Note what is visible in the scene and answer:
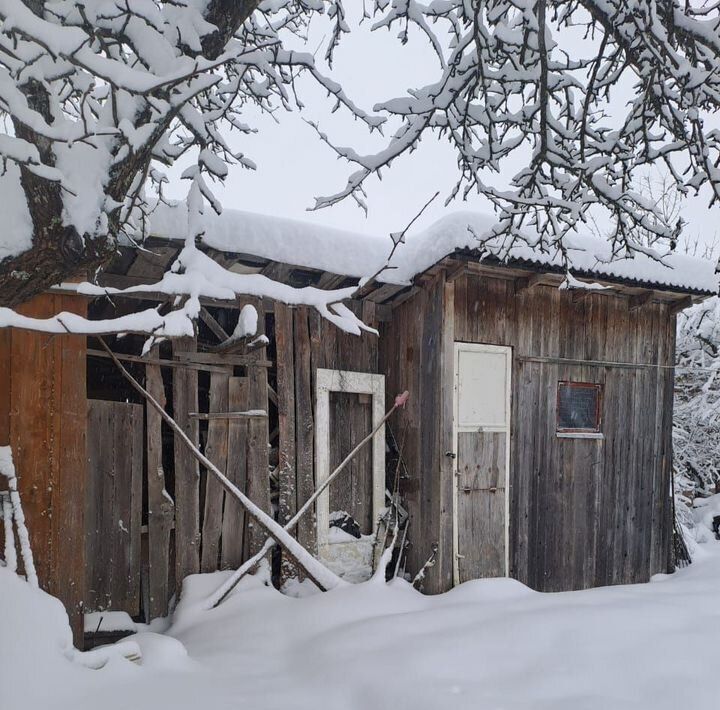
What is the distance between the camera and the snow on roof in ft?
16.6

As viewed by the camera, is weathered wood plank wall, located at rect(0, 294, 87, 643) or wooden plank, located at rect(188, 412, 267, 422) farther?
wooden plank, located at rect(188, 412, 267, 422)

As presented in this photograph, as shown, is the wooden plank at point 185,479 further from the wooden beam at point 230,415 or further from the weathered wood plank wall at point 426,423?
the weathered wood plank wall at point 426,423

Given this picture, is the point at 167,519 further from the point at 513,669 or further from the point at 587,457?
the point at 587,457

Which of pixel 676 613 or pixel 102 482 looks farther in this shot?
pixel 102 482

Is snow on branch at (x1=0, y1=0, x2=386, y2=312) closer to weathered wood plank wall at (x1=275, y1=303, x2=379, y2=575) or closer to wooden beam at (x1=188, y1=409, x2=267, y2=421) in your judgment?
wooden beam at (x1=188, y1=409, x2=267, y2=421)

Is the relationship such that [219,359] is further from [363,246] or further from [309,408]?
[363,246]

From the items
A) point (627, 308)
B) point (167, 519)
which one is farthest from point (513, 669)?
point (627, 308)

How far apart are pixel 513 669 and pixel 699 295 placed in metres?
5.48

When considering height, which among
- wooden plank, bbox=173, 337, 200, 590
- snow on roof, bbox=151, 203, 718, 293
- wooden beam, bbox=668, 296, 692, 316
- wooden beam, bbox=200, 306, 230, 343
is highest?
snow on roof, bbox=151, 203, 718, 293

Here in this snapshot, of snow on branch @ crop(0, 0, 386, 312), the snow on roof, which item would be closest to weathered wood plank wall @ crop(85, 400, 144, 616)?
the snow on roof

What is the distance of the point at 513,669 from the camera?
3637 mm

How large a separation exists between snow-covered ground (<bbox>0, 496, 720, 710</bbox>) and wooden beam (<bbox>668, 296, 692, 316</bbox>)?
371cm

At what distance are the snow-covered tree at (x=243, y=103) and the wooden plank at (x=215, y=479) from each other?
193cm

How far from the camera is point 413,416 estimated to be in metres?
6.43
